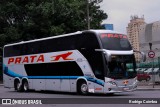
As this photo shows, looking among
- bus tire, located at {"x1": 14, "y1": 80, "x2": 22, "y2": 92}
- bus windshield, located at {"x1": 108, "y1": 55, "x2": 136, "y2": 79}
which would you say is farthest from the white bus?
bus tire, located at {"x1": 14, "y1": 80, "x2": 22, "y2": 92}

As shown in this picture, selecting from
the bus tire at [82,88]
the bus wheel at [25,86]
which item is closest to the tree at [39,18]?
Answer: the bus wheel at [25,86]

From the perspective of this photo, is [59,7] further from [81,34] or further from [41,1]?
[81,34]

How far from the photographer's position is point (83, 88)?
24156mm

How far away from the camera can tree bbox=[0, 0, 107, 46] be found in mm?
52875

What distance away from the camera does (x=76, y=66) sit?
24703mm

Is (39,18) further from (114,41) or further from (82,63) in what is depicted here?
(114,41)

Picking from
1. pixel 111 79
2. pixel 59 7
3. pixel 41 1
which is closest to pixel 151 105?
pixel 111 79

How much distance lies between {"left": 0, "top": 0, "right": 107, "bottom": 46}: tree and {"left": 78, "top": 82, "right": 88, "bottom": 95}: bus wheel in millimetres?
26951

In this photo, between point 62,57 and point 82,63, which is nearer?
point 82,63

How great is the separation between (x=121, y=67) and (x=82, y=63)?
2481mm

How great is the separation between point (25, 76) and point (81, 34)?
798 centimetres

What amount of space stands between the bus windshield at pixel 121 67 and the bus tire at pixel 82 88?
2.17 metres

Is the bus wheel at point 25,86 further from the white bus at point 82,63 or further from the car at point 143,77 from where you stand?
the car at point 143,77

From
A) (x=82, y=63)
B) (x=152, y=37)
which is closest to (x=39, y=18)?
(x=152, y=37)
